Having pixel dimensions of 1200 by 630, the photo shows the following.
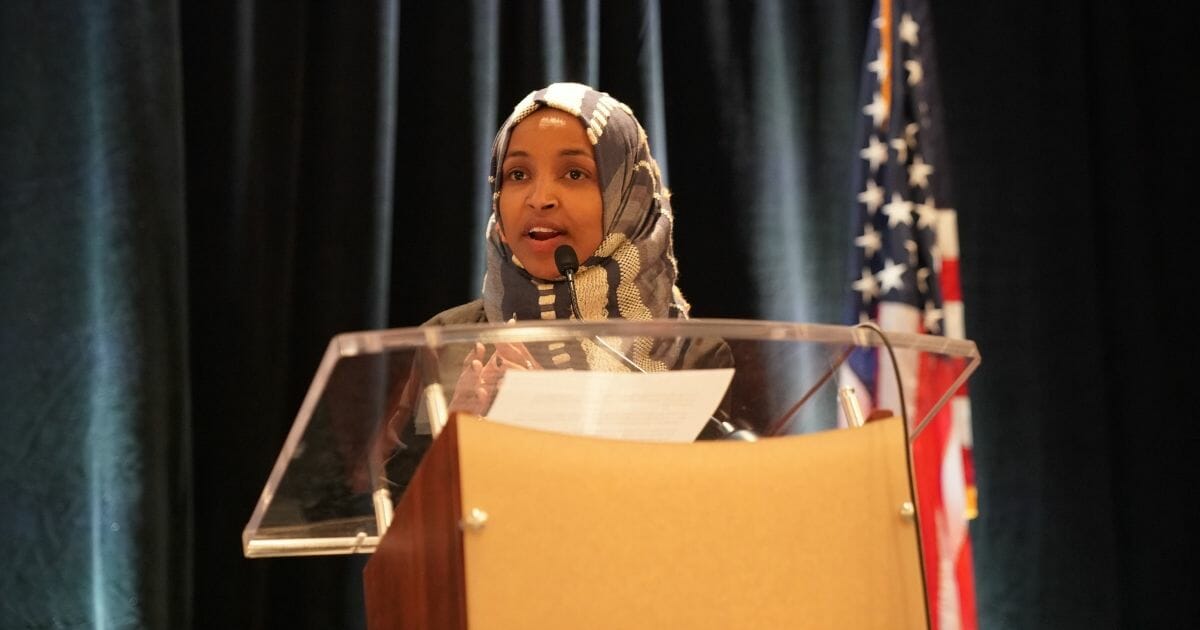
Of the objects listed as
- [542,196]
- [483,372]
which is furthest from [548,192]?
[483,372]

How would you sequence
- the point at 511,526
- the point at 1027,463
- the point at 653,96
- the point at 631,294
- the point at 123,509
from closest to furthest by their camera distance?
the point at 511,526
the point at 631,294
the point at 123,509
the point at 653,96
the point at 1027,463

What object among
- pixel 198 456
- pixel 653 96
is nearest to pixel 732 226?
pixel 653 96

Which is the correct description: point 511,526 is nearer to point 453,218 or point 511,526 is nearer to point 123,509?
point 123,509

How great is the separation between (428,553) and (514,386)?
0.43ft

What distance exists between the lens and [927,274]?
2875mm

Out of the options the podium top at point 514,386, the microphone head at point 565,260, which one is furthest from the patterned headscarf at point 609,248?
the podium top at point 514,386

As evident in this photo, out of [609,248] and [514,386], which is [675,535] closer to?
[514,386]

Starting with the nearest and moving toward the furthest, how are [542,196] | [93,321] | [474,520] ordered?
[474,520] → [542,196] → [93,321]

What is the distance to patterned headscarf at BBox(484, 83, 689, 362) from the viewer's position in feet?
6.03

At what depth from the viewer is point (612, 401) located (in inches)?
35.8

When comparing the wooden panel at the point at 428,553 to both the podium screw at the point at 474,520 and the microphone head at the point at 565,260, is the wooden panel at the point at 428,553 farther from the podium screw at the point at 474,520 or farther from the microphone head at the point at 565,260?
the microphone head at the point at 565,260

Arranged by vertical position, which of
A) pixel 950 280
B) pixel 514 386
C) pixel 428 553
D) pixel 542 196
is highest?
pixel 542 196

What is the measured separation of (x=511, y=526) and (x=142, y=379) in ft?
5.06

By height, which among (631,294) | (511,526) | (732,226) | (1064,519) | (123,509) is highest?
(732,226)
